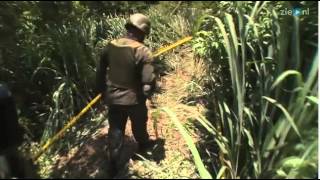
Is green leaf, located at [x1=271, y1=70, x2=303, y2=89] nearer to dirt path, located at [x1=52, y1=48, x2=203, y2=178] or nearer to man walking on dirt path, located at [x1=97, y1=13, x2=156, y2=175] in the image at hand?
dirt path, located at [x1=52, y1=48, x2=203, y2=178]

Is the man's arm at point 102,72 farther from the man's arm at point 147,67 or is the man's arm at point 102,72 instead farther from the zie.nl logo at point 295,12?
the zie.nl logo at point 295,12

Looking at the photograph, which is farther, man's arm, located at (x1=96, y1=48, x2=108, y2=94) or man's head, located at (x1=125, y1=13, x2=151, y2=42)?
man's arm, located at (x1=96, y1=48, x2=108, y2=94)

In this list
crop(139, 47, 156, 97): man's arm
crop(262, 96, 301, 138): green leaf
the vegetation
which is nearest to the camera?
crop(262, 96, 301, 138): green leaf

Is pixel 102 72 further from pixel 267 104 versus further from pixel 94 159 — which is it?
pixel 267 104

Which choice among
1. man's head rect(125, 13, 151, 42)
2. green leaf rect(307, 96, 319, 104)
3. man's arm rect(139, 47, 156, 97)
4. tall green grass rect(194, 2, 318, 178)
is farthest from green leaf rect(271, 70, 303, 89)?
man's head rect(125, 13, 151, 42)

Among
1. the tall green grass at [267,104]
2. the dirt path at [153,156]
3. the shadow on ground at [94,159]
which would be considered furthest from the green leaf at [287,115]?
the shadow on ground at [94,159]

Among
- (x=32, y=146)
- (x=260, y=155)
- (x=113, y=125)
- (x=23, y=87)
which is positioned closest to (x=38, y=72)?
(x=23, y=87)

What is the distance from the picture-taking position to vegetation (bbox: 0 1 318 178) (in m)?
4.23

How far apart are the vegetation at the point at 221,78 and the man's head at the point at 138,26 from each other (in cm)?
15

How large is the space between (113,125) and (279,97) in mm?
1557

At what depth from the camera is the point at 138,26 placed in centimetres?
492

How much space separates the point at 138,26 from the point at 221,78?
1.23m

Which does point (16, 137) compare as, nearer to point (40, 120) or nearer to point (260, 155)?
point (40, 120)

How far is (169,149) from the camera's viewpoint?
570 centimetres
